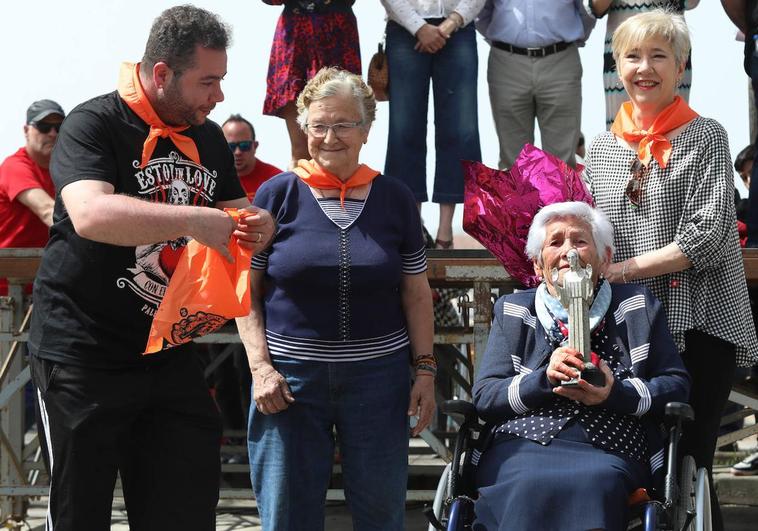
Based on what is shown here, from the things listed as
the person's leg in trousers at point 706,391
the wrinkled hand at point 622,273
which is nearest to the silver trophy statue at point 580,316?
the wrinkled hand at point 622,273

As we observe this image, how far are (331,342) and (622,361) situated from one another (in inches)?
37.0

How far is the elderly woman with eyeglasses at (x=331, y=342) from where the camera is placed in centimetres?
380

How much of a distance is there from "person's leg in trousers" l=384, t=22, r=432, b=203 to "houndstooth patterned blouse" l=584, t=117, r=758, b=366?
5.94ft

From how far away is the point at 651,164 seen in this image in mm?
4160

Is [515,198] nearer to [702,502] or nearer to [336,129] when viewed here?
[336,129]

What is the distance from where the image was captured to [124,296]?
3.34 metres

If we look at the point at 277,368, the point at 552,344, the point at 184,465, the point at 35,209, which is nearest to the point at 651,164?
the point at 552,344

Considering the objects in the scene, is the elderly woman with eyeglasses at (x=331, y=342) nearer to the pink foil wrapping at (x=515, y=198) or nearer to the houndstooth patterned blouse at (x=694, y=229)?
the pink foil wrapping at (x=515, y=198)

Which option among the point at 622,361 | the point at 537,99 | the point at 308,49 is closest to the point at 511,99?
the point at 537,99

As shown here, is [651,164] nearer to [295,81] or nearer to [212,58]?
[212,58]

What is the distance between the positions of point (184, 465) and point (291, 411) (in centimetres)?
48

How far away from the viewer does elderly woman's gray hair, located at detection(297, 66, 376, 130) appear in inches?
154

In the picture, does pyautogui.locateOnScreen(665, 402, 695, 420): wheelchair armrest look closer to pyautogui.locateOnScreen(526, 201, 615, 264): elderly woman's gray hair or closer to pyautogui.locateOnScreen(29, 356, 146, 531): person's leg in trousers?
pyautogui.locateOnScreen(526, 201, 615, 264): elderly woman's gray hair

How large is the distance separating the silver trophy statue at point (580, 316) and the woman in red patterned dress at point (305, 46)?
2.60 meters
